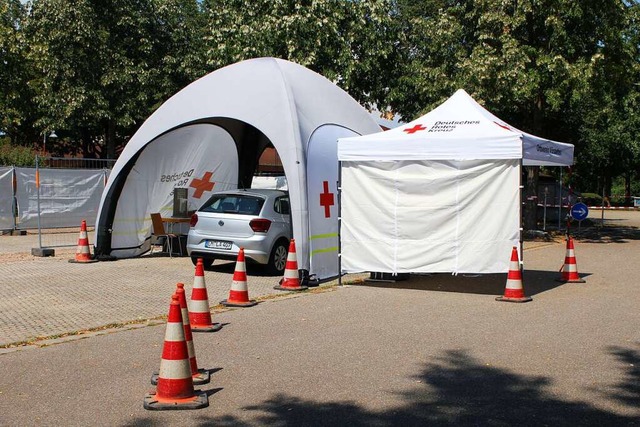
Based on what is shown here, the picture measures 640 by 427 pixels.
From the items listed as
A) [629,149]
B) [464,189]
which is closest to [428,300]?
[464,189]

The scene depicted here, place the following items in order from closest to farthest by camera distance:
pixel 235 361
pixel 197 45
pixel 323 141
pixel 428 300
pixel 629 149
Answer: pixel 235 361 < pixel 428 300 < pixel 323 141 < pixel 197 45 < pixel 629 149

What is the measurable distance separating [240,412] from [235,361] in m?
1.64

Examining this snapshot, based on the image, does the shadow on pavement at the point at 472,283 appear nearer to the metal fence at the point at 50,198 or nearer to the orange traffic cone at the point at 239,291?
the orange traffic cone at the point at 239,291

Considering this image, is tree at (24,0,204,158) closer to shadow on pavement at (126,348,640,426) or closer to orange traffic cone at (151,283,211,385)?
orange traffic cone at (151,283,211,385)

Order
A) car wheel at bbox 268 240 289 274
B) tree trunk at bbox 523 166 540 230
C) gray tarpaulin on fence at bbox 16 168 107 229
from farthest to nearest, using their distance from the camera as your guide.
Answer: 1. tree trunk at bbox 523 166 540 230
2. gray tarpaulin on fence at bbox 16 168 107 229
3. car wheel at bbox 268 240 289 274

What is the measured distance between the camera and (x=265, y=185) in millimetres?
25500

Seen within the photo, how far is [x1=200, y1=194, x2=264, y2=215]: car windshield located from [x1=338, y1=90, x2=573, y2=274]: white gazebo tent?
1878 mm

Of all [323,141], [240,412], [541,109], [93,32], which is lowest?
[240,412]

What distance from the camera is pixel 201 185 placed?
18.1 meters

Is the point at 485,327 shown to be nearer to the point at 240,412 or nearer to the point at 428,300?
the point at 428,300

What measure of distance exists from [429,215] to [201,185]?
7.51m

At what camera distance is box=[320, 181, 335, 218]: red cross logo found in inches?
544

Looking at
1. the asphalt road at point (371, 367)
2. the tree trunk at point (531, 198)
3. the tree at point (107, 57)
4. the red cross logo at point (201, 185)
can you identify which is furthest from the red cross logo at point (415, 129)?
the tree at point (107, 57)

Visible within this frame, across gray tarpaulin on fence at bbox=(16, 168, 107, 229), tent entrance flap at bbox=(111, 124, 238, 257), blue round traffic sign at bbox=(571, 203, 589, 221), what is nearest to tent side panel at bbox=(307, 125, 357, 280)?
tent entrance flap at bbox=(111, 124, 238, 257)
